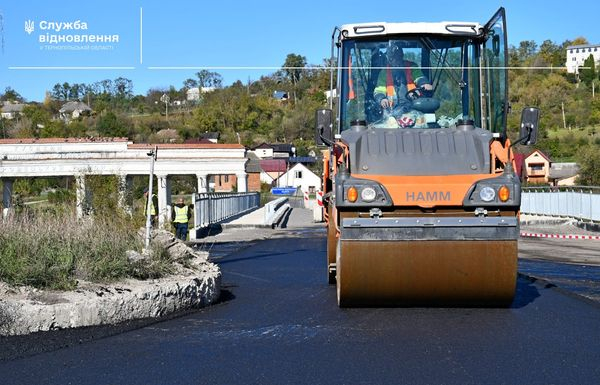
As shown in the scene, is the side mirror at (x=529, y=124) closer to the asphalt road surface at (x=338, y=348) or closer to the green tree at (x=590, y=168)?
the asphalt road surface at (x=338, y=348)

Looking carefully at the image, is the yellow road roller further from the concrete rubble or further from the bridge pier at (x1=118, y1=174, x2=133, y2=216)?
the bridge pier at (x1=118, y1=174, x2=133, y2=216)

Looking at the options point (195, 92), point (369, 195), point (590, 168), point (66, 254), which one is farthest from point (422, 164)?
point (195, 92)

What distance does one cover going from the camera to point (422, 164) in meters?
8.98

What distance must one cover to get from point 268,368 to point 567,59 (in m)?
137

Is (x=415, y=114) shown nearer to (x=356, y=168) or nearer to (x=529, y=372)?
(x=356, y=168)

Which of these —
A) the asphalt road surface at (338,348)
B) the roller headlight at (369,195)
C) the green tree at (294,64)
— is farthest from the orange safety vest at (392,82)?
the green tree at (294,64)

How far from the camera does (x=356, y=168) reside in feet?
29.8

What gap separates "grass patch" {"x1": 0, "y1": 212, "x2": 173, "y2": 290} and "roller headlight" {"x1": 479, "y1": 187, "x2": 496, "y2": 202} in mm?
3813

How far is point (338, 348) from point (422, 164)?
260cm

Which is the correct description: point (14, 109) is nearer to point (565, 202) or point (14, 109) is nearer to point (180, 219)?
point (565, 202)

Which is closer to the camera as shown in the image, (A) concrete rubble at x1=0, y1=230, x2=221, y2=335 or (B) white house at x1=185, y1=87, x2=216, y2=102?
(A) concrete rubble at x1=0, y1=230, x2=221, y2=335

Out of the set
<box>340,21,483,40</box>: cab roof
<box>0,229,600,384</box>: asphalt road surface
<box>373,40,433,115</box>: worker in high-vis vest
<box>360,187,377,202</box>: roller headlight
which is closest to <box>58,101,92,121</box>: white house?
<box>340,21,483,40</box>: cab roof

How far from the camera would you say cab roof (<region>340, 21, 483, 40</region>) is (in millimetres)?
10398

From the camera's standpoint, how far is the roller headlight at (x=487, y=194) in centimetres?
834
